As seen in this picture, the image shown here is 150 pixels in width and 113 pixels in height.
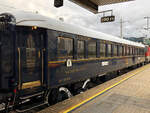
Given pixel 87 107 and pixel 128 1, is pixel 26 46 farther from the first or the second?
pixel 128 1

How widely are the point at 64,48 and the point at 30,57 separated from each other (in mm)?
1395

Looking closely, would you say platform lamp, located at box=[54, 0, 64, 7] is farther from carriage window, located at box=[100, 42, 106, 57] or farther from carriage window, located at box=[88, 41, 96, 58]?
carriage window, located at box=[100, 42, 106, 57]

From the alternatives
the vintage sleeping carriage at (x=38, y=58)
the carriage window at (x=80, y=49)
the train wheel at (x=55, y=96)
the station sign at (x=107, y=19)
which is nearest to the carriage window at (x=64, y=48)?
the vintage sleeping carriage at (x=38, y=58)

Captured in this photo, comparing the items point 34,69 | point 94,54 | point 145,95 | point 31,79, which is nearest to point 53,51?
point 34,69

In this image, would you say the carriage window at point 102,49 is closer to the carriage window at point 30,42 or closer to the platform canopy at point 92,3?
the platform canopy at point 92,3

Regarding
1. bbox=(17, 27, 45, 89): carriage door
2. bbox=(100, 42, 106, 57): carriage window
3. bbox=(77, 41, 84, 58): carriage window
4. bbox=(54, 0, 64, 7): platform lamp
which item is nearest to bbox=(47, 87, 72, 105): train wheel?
bbox=(17, 27, 45, 89): carriage door

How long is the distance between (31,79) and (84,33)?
314cm

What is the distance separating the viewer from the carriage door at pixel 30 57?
348 cm

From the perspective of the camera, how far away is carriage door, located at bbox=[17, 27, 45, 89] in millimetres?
3479

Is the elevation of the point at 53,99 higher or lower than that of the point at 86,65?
lower

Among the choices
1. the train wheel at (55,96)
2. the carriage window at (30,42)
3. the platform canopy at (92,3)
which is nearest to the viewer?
the carriage window at (30,42)

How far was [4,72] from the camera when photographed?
320 cm

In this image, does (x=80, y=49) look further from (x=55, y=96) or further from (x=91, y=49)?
(x=55, y=96)

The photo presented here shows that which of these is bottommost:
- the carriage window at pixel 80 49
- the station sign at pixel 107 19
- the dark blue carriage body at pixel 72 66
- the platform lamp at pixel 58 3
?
the dark blue carriage body at pixel 72 66
